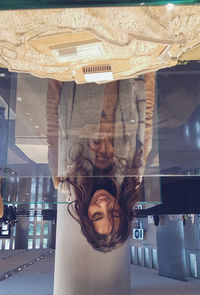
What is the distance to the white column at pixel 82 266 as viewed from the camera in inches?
124

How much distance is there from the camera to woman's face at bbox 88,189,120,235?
204cm

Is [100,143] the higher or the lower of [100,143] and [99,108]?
the lower

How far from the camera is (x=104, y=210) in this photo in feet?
6.75

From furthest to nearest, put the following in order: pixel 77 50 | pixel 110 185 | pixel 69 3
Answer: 1. pixel 110 185
2. pixel 77 50
3. pixel 69 3

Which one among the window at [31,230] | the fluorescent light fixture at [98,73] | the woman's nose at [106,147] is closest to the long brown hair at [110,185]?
the woman's nose at [106,147]

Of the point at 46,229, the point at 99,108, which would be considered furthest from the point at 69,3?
the point at 46,229

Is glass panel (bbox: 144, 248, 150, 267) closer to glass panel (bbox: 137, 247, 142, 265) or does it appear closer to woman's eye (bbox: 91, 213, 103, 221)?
glass panel (bbox: 137, 247, 142, 265)

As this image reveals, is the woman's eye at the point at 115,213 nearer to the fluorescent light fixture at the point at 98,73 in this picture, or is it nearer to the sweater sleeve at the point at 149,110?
the sweater sleeve at the point at 149,110

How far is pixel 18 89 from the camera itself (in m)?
1.58

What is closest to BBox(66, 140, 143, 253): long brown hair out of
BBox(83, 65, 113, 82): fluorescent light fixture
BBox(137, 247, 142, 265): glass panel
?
BBox(83, 65, 113, 82): fluorescent light fixture

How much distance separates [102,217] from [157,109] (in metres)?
0.91

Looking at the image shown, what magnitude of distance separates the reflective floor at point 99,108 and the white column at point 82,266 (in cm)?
26

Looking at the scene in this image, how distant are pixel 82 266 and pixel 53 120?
6.90ft

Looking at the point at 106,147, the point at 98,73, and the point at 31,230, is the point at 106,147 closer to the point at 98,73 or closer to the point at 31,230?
the point at 98,73
